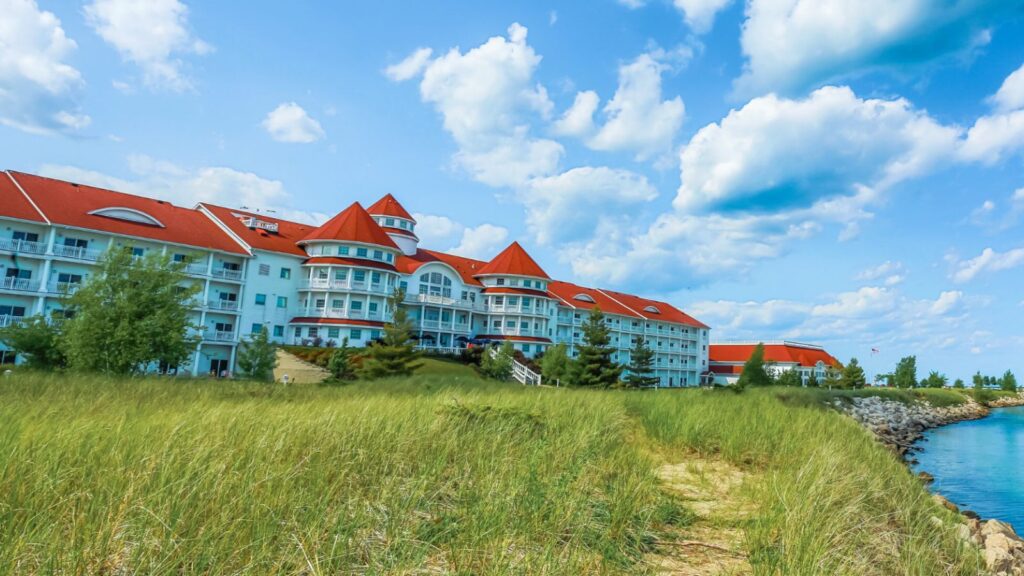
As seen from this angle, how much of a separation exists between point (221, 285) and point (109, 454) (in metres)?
42.2

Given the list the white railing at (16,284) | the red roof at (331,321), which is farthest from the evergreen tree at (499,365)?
the white railing at (16,284)

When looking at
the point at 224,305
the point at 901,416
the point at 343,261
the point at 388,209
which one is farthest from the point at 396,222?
the point at 901,416

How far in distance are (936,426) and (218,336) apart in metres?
57.1

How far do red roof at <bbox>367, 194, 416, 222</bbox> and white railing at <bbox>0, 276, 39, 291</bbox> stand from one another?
28823mm

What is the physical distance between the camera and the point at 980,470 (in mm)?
19562

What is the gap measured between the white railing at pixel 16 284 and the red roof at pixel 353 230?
18.2 metres

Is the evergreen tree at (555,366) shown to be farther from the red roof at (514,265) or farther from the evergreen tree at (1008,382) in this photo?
the evergreen tree at (1008,382)

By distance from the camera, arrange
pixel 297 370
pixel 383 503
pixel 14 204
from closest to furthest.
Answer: pixel 383 503 → pixel 14 204 → pixel 297 370

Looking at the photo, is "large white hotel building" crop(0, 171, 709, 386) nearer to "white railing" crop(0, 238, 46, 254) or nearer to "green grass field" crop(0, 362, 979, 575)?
"white railing" crop(0, 238, 46, 254)

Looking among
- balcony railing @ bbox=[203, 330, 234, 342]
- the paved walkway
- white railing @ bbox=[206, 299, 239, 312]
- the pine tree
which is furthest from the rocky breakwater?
white railing @ bbox=[206, 299, 239, 312]

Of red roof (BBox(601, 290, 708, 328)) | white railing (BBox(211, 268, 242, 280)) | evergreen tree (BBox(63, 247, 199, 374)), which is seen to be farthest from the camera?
red roof (BBox(601, 290, 708, 328))

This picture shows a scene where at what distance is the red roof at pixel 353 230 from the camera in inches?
1786

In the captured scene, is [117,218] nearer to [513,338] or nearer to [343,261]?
[343,261]

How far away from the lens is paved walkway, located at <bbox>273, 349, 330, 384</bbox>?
3447cm
